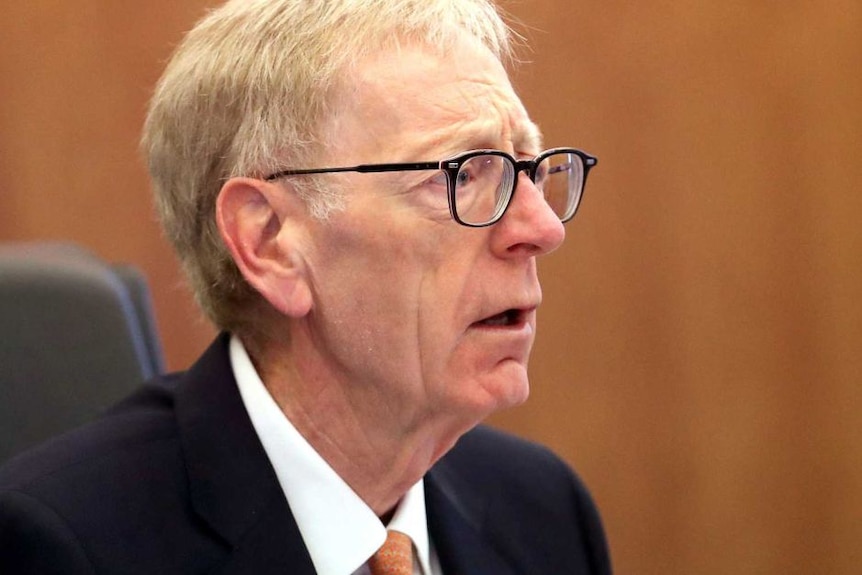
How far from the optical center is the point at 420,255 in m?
1.09

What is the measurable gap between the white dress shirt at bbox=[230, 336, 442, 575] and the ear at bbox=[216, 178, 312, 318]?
12 cm

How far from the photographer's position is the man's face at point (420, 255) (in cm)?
110

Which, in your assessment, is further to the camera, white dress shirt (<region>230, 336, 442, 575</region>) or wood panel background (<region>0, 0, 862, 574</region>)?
wood panel background (<region>0, 0, 862, 574</region>)

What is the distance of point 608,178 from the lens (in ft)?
7.00

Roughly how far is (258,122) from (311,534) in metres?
0.43

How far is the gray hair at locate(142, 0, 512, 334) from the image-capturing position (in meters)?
1.12

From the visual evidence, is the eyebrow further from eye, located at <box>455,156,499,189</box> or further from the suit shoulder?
the suit shoulder

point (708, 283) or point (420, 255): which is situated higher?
point (420, 255)

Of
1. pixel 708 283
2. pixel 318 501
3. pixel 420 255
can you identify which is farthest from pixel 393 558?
pixel 708 283

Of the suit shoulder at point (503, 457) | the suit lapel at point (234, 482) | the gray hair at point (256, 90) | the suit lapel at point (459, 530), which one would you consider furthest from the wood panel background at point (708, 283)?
the suit lapel at point (234, 482)

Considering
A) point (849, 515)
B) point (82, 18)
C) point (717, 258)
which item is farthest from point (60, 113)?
point (849, 515)

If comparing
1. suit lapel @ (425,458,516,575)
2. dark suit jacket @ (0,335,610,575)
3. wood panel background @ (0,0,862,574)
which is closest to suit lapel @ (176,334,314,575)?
dark suit jacket @ (0,335,610,575)

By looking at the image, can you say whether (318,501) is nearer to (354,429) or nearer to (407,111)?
(354,429)

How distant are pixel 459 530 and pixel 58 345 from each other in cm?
51
